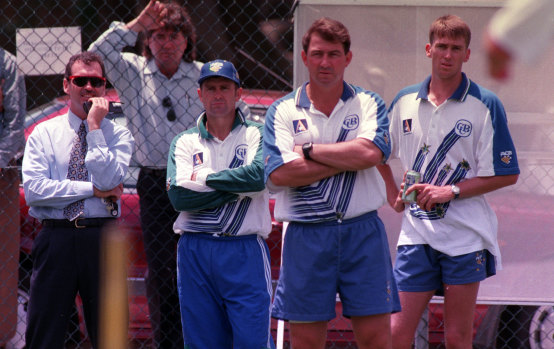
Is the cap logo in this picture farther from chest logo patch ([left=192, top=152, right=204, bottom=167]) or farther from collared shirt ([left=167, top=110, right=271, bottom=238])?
chest logo patch ([left=192, top=152, right=204, bottom=167])

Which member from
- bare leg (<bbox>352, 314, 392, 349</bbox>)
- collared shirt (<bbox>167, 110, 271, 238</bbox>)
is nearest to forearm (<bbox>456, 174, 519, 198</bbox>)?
bare leg (<bbox>352, 314, 392, 349</bbox>)

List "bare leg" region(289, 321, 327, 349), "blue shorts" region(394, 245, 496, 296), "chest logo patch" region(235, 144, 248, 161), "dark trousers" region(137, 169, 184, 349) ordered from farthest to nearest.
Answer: "dark trousers" region(137, 169, 184, 349) < "chest logo patch" region(235, 144, 248, 161) < "blue shorts" region(394, 245, 496, 296) < "bare leg" region(289, 321, 327, 349)

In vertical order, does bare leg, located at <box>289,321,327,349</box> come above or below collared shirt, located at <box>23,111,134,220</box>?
below

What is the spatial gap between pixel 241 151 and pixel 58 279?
1125mm

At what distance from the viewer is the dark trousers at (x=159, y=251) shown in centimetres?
461

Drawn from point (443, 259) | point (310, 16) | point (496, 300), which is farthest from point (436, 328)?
point (310, 16)

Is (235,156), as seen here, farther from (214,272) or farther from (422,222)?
(422,222)

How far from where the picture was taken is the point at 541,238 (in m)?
4.45

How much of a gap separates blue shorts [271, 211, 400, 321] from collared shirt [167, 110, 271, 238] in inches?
17.2

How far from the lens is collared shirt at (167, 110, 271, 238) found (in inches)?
147

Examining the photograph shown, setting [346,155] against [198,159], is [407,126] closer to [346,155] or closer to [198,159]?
[346,155]

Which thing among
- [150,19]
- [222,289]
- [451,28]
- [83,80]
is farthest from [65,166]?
[451,28]

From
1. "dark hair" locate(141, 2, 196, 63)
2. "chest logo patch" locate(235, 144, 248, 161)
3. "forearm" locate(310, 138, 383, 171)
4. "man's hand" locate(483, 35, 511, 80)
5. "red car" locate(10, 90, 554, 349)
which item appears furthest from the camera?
"dark hair" locate(141, 2, 196, 63)

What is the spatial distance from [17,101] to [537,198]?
126 inches
